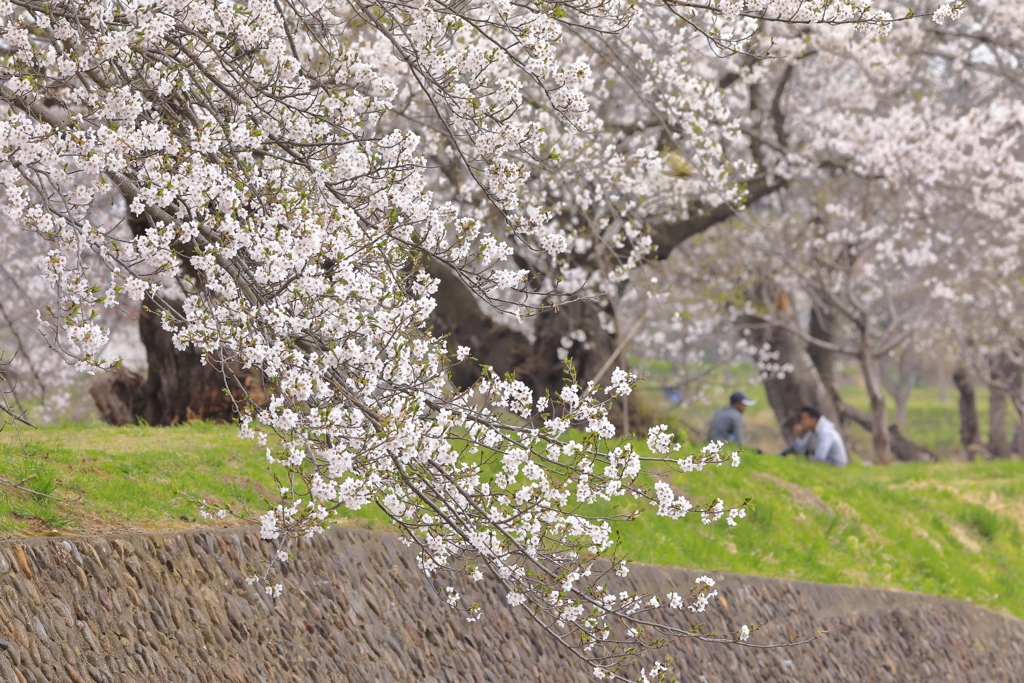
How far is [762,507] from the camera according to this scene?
968 centimetres

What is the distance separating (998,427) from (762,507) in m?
17.8

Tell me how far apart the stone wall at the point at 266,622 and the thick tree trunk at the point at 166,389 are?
4.01 meters

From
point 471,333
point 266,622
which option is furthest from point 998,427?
point 266,622

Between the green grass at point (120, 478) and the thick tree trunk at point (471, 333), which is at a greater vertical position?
the thick tree trunk at point (471, 333)

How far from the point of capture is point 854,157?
1553 centimetres

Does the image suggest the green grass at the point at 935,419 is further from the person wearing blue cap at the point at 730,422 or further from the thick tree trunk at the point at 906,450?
the person wearing blue cap at the point at 730,422

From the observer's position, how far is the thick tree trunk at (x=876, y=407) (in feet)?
53.4

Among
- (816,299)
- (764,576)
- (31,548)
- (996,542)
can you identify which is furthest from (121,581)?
(816,299)

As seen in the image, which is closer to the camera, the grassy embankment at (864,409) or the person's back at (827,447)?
the person's back at (827,447)

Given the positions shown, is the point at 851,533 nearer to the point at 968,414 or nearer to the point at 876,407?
the point at 876,407

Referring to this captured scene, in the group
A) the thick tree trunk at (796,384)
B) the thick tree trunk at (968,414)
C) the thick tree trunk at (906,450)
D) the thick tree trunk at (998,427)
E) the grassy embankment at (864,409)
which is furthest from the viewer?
the grassy embankment at (864,409)

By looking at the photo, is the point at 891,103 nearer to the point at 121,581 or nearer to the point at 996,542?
the point at 996,542

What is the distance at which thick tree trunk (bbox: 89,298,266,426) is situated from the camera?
31.7 feet

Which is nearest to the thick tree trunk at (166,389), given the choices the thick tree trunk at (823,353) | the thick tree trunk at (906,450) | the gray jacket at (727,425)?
the gray jacket at (727,425)
